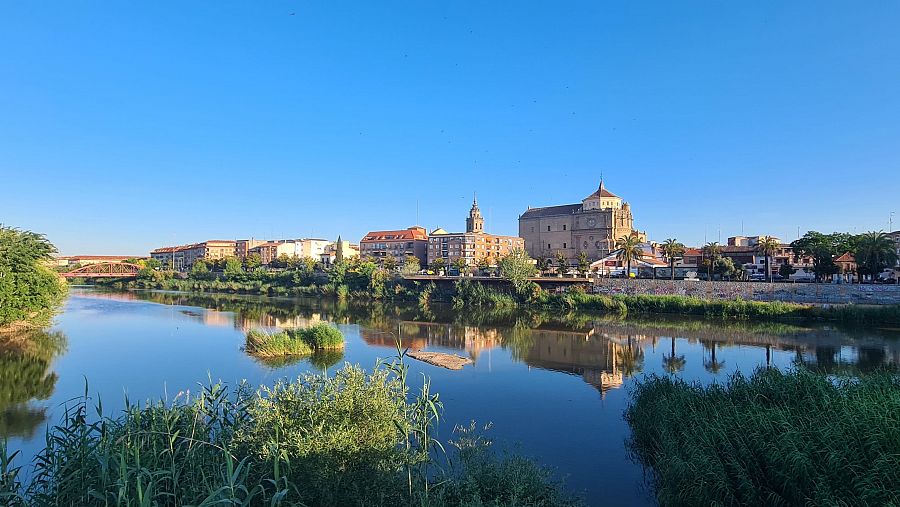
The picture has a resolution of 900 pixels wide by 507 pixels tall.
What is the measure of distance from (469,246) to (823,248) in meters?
55.9

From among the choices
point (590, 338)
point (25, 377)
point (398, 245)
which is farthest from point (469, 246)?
point (25, 377)

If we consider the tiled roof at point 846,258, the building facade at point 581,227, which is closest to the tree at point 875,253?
the tiled roof at point 846,258

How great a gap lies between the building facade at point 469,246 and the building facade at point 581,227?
5.04 meters

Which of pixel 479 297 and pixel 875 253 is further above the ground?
pixel 875 253

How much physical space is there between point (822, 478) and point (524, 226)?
101 meters

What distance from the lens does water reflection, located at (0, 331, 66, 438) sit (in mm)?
13922

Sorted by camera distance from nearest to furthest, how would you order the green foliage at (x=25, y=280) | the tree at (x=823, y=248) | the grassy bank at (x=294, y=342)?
the grassy bank at (x=294, y=342)
the green foliage at (x=25, y=280)
the tree at (x=823, y=248)

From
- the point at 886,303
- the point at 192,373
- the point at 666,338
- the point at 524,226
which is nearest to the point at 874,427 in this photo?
the point at 192,373

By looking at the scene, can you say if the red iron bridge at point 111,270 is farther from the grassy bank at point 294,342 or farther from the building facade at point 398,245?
the grassy bank at point 294,342

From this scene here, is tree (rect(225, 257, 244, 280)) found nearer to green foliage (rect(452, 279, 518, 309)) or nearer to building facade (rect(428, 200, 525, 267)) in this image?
building facade (rect(428, 200, 525, 267))

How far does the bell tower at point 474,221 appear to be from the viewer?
115588mm

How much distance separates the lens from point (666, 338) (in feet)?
101

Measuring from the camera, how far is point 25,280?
26.0 meters

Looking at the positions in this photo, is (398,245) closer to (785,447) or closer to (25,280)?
(25,280)
